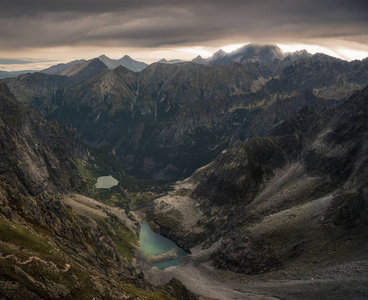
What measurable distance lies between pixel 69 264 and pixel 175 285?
285 ft

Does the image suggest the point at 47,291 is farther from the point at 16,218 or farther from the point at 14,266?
the point at 16,218

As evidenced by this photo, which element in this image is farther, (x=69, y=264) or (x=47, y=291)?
(x=69, y=264)

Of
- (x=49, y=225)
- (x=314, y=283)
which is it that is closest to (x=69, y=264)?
(x=49, y=225)

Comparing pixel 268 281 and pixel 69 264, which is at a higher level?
pixel 69 264

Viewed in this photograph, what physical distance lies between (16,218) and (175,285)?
95.0m

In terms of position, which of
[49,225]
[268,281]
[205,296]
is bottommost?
[205,296]

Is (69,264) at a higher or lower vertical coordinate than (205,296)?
higher

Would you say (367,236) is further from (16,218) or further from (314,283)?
(16,218)

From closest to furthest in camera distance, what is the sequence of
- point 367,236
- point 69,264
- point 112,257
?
point 69,264 → point 367,236 → point 112,257

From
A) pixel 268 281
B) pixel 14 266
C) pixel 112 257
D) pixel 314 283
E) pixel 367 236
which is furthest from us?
pixel 112 257

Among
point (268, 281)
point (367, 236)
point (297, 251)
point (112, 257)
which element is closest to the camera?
point (367, 236)

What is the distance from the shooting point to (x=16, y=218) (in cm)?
13788

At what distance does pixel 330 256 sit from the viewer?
15412 cm

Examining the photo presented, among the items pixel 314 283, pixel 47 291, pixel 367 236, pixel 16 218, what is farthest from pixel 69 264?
pixel 367 236
